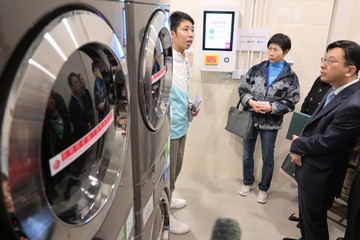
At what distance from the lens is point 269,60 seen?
2486 mm

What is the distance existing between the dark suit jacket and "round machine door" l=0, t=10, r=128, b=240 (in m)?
1.26

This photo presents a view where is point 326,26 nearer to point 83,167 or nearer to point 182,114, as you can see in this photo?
point 182,114

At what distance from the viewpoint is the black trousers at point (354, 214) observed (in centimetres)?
156

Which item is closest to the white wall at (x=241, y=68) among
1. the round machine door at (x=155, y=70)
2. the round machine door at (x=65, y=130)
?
the round machine door at (x=155, y=70)

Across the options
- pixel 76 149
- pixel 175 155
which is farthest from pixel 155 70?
pixel 175 155

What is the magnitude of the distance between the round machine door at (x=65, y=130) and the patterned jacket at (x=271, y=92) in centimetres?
185

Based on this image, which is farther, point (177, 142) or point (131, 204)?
point (177, 142)

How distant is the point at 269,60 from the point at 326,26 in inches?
23.0

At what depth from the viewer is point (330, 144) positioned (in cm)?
160

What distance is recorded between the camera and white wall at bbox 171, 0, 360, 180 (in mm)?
2473

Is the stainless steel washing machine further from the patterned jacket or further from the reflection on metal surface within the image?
the patterned jacket

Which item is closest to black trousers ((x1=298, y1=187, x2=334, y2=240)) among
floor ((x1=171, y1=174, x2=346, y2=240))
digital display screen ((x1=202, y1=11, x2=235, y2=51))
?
floor ((x1=171, y1=174, x2=346, y2=240))

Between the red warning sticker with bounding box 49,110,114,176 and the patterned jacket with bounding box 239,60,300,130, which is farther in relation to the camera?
the patterned jacket with bounding box 239,60,300,130

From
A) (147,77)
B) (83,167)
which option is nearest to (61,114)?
(83,167)
